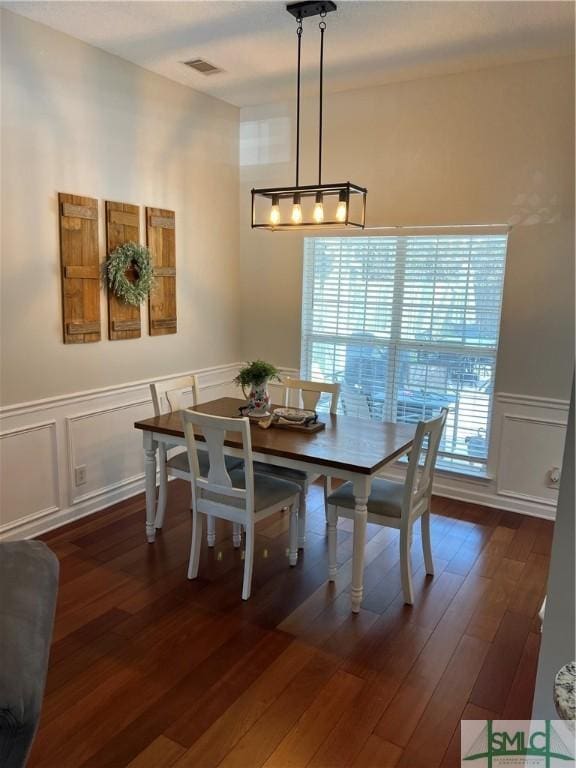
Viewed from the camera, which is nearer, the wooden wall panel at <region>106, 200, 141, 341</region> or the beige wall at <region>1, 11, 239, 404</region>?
the beige wall at <region>1, 11, 239, 404</region>

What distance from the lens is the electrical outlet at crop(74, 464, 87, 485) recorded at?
373 cm

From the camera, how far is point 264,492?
3.03 m

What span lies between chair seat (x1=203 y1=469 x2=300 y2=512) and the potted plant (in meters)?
0.42

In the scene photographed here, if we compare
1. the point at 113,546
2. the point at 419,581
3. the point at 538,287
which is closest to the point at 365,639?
the point at 419,581

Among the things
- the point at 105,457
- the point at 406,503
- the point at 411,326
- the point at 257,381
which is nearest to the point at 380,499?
the point at 406,503

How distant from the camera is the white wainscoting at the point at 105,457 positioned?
3377mm

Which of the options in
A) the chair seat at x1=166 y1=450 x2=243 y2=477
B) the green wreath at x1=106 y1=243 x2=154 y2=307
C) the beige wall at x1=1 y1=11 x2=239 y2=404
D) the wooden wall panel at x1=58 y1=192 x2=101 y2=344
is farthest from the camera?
the green wreath at x1=106 y1=243 x2=154 y2=307

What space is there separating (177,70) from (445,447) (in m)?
3.35

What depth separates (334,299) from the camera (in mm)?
4680

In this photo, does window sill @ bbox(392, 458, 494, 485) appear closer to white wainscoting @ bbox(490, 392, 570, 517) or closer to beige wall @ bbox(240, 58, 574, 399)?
white wainscoting @ bbox(490, 392, 570, 517)

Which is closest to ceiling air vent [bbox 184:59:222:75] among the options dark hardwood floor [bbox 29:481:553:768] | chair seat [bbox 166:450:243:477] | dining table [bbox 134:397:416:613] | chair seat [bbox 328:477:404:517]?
dining table [bbox 134:397:416:613]

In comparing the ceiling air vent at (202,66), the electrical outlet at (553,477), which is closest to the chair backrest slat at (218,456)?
the electrical outlet at (553,477)

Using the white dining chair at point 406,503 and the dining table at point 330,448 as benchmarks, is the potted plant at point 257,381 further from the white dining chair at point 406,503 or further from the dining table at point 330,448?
the white dining chair at point 406,503

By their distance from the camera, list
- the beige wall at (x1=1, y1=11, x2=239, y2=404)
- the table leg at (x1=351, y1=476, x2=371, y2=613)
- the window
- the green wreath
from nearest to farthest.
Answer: the table leg at (x1=351, y1=476, x2=371, y2=613), the beige wall at (x1=1, y1=11, x2=239, y2=404), the green wreath, the window
